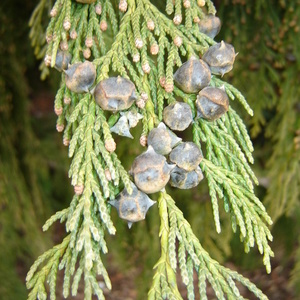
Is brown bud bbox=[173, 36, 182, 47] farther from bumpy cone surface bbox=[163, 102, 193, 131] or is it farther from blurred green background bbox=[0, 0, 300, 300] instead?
blurred green background bbox=[0, 0, 300, 300]

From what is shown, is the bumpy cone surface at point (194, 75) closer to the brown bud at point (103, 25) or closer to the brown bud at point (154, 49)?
the brown bud at point (154, 49)

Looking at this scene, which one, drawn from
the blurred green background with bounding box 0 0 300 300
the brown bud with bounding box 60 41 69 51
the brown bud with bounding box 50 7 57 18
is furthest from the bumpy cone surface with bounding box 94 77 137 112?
the blurred green background with bounding box 0 0 300 300

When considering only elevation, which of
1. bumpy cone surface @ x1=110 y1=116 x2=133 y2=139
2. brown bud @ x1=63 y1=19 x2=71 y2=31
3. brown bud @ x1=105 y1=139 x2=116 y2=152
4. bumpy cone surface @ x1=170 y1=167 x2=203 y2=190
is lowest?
bumpy cone surface @ x1=170 y1=167 x2=203 y2=190

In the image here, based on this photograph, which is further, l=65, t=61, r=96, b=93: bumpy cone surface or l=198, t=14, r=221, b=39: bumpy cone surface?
l=198, t=14, r=221, b=39: bumpy cone surface

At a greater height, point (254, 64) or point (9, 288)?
point (254, 64)

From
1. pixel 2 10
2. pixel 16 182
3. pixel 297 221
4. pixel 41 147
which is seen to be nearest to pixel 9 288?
pixel 16 182

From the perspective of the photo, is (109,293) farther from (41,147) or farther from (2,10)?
(2,10)
